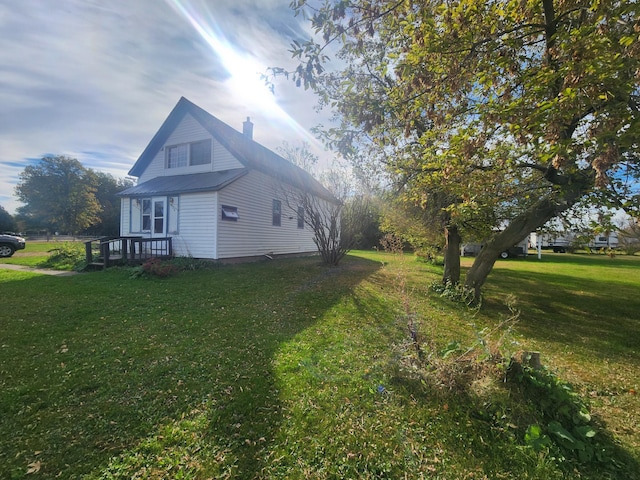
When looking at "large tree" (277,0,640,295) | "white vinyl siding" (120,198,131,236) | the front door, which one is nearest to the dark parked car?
"white vinyl siding" (120,198,131,236)

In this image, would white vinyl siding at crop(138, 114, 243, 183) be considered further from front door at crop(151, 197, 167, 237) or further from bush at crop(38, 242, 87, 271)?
bush at crop(38, 242, 87, 271)

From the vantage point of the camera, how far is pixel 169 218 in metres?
11.7

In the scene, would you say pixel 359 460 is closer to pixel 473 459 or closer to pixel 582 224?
pixel 473 459

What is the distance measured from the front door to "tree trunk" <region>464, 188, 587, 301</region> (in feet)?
38.5

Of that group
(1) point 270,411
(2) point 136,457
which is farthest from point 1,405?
(1) point 270,411

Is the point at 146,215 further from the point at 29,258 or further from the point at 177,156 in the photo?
the point at 29,258

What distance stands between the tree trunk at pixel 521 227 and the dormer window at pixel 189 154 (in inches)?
468

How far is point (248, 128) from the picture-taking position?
54.3 ft

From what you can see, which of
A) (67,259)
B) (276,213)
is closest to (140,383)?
(67,259)

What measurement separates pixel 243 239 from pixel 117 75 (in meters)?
6.93

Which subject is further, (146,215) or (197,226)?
(146,215)

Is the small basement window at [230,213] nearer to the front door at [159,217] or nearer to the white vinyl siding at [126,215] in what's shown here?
the front door at [159,217]

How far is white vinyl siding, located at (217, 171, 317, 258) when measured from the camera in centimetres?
1134

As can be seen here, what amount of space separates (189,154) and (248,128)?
464cm
